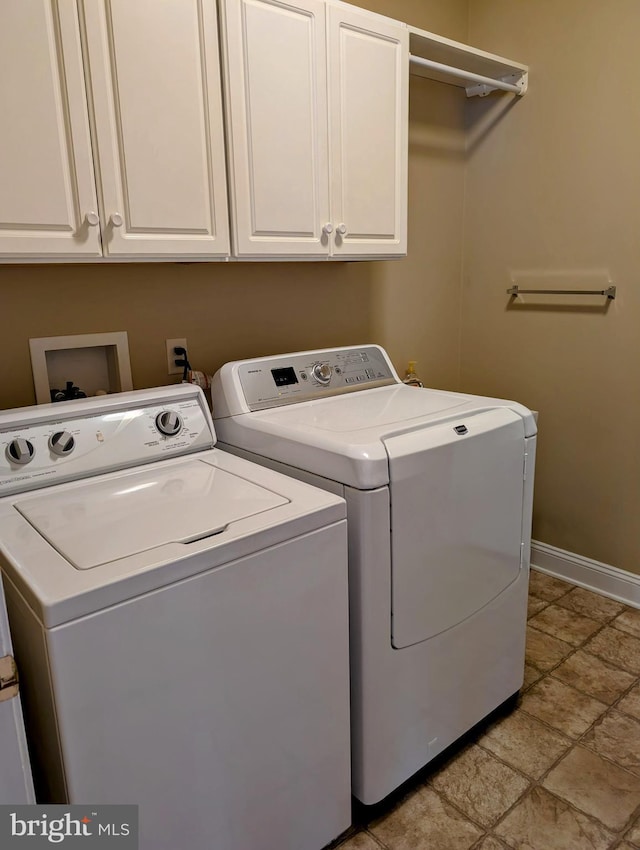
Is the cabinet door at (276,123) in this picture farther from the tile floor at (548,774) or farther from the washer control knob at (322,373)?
the tile floor at (548,774)

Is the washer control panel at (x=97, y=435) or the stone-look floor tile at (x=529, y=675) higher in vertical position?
the washer control panel at (x=97, y=435)

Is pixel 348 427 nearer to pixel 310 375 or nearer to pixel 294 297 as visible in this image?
pixel 310 375

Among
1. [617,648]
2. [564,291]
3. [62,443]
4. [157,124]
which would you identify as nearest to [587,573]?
[617,648]

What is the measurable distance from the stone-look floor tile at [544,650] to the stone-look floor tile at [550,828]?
1.96ft

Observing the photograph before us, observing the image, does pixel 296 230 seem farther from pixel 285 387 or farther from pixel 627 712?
pixel 627 712

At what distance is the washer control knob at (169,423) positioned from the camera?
166cm

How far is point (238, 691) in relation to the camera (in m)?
1.23

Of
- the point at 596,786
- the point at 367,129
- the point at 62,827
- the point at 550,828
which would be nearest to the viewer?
the point at 62,827

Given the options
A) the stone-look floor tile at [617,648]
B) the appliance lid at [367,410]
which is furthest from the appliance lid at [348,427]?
the stone-look floor tile at [617,648]

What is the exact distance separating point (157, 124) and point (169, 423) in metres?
0.74

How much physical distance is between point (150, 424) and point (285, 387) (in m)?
0.45

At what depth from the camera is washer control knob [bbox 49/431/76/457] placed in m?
1.50

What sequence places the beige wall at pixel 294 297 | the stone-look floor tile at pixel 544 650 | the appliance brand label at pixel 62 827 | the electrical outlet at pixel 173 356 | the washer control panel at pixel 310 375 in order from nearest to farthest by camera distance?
the appliance brand label at pixel 62 827 < the beige wall at pixel 294 297 < the washer control panel at pixel 310 375 < the electrical outlet at pixel 173 356 < the stone-look floor tile at pixel 544 650

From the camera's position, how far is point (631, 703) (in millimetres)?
1984
